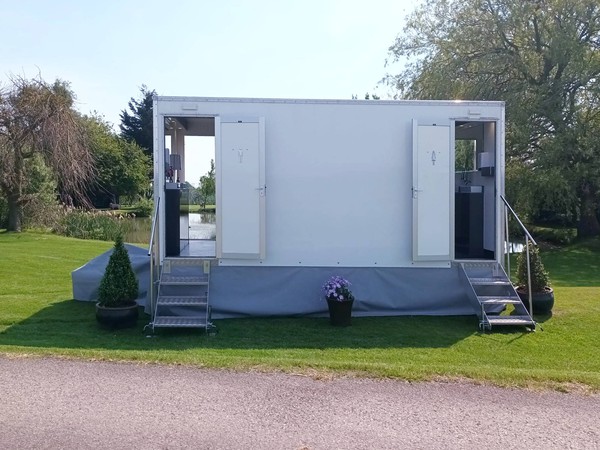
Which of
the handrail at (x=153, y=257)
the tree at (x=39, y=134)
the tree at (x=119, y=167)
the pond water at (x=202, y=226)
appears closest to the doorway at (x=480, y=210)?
the handrail at (x=153, y=257)

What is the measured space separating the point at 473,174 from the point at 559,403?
16.1ft

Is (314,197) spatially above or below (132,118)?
below

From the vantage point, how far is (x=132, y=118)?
4909 cm

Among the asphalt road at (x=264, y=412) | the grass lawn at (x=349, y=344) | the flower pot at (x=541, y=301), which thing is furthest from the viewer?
the flower pot at (x=541, y=301)

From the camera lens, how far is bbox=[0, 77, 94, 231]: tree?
1880cm

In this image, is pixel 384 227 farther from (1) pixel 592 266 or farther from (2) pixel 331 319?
(1) pixel 592 266

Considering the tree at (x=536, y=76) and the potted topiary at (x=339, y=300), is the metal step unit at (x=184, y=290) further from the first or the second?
the tree at (x=536, y=76)

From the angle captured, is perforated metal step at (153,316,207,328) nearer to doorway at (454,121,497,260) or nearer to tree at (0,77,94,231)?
doorway at (454,121,497,260)

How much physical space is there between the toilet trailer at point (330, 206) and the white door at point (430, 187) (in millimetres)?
13

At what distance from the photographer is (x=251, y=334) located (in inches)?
272

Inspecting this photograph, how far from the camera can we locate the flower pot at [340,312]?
7199mm

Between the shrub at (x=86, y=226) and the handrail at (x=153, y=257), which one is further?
the shrub at (x=86, y=226)

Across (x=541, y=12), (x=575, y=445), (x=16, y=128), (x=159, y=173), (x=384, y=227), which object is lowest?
(x=575, y=445)

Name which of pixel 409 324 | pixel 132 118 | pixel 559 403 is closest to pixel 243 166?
pixel 409 324
